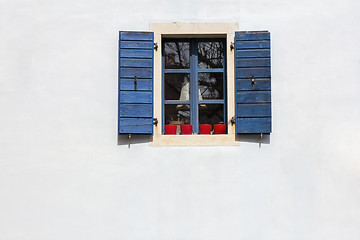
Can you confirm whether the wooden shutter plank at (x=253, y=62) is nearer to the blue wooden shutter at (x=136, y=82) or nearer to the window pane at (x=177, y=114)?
the window pane at (x=177, y=114)

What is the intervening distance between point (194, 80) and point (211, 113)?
393 millimetres

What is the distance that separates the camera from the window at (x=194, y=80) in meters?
5.51

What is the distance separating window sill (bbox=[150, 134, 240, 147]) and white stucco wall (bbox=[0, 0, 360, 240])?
0.06 m

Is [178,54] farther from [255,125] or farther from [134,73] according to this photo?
[255,125]

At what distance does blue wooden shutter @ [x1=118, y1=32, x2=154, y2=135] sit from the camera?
216 inches

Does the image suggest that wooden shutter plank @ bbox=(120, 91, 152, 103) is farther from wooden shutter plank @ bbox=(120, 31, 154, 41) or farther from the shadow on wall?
wooden shutter plank @ bbox=(120, 31, 154, 41)

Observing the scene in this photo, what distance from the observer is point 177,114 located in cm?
582

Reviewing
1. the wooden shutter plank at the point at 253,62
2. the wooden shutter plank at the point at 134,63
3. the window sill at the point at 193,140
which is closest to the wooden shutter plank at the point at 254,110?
the window sill at the point at 193,140

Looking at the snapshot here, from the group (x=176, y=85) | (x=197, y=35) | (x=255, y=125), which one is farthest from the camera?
(x=176, y=85)

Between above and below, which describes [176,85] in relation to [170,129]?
above

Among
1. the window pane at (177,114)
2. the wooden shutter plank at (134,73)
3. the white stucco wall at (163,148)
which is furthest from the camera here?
the window pane at (177,114)

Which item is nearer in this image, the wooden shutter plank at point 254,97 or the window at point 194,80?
the wooden shutter plank at point 254,97

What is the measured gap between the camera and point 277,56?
5.64 metres

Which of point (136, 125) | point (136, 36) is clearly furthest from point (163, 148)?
point (136, 36)
